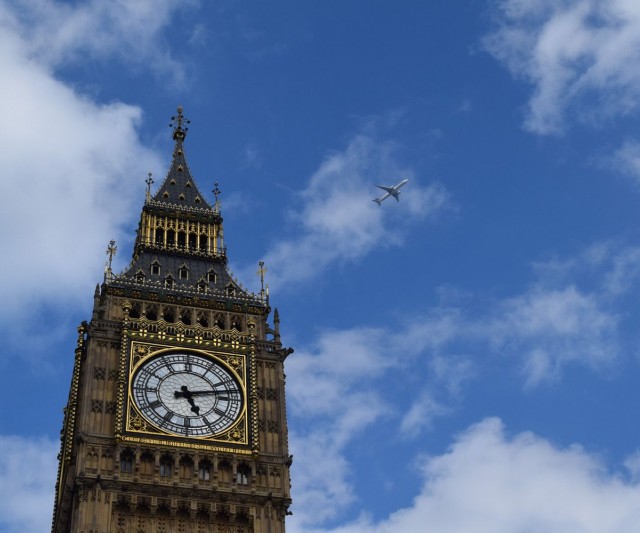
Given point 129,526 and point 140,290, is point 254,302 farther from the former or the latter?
point 129,526

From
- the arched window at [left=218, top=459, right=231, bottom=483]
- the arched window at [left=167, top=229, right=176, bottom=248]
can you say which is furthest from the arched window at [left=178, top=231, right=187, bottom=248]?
the arched window at [left=218, top=459, right=231, bottom=483]

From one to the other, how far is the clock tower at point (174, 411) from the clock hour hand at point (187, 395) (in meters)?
0.05

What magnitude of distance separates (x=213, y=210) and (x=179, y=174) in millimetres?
5272

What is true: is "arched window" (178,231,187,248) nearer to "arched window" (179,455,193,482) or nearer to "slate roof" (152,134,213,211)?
"slate roof" (152,134,213,211)

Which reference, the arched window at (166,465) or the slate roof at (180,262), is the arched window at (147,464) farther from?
the slate roof at (180,262)

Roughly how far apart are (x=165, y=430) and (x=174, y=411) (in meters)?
1.47

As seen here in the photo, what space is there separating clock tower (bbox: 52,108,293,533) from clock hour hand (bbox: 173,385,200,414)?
0.05 m

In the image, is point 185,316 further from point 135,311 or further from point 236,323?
point 236,323

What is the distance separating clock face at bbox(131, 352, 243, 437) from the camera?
7244 cm

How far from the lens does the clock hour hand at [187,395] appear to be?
73.3 m

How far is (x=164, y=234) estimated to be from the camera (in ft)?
Result: 286

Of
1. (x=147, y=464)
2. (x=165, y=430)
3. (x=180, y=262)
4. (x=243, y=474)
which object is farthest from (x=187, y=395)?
(x=180, y=262)

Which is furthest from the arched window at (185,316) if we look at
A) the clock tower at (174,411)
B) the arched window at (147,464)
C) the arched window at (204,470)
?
the arched window at (147,464)

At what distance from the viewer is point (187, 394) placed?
7369cm
